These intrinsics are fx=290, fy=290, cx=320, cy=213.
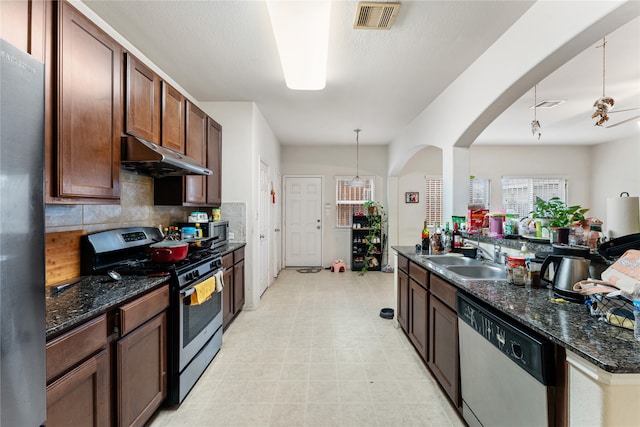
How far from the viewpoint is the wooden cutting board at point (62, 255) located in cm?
166

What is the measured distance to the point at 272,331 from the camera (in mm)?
3078

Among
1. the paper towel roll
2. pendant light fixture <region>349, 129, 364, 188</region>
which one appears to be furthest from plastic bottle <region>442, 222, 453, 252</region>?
pendant light fixture <region>349, 129, 364, 188</region>

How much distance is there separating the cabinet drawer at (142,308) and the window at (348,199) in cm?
483

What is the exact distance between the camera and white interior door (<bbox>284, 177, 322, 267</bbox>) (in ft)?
20.8

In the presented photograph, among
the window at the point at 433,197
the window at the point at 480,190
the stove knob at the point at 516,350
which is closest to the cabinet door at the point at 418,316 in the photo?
the stove knob at the point at 516,350

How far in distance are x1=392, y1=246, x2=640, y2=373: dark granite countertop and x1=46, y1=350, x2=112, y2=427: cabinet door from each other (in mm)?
1779

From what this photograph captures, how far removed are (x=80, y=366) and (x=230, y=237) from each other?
8.37 ft

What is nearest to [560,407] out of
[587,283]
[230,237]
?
[587,283]

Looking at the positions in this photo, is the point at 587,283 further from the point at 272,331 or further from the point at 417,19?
the point at 272,331

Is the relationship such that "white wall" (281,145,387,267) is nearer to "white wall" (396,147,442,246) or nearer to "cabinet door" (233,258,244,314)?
"white wall" (396,147,442,246)

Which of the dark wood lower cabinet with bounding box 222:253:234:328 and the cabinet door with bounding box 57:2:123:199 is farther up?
the cabinet door with bounding box 57:2:123:199

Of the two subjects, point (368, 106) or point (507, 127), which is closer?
point (368, 106)

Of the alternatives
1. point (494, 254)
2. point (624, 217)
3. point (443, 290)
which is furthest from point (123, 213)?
point (624, 217)

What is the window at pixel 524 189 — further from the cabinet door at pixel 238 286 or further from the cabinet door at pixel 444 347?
the cabinet door at pixel 238 286
